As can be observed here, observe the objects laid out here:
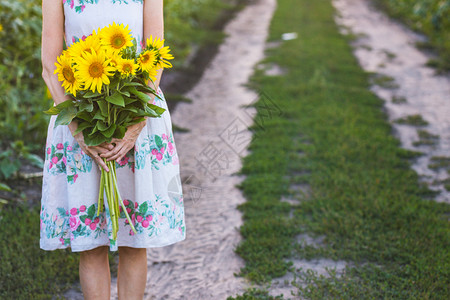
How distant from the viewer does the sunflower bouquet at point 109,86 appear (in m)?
1.73

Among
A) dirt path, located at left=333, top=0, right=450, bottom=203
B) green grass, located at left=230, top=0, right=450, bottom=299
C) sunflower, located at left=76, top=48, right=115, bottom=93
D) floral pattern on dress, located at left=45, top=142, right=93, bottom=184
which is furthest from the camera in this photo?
dirt path, located at left=333, top=0, right=450, bottom=203

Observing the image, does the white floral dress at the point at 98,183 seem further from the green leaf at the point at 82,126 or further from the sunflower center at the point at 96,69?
the sunflower center at the point at 96,69

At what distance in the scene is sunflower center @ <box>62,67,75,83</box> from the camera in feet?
5.79

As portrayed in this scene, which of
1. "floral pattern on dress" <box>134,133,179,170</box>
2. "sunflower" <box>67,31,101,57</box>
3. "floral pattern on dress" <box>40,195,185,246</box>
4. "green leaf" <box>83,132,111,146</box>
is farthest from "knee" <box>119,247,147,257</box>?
"sunflower" <box>67,31,101,57</box>

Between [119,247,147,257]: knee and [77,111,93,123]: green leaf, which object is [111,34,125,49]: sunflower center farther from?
[119,247,147,257]: knee

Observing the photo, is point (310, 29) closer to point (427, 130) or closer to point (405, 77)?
point (405, 77)

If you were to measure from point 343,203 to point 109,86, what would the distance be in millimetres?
2244

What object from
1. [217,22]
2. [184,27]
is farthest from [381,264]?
[217,22]

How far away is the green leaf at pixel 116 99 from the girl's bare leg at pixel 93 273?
732 millimetres

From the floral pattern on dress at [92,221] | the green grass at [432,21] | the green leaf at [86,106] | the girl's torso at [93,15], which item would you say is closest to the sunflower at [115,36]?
the girl's torso at [93,15]

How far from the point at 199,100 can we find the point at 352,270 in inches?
150

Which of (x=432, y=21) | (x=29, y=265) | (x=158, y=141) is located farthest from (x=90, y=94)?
(x=432, y=21)

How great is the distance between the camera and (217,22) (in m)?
10.5

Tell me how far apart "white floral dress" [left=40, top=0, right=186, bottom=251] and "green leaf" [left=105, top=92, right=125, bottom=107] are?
0.85 ft
